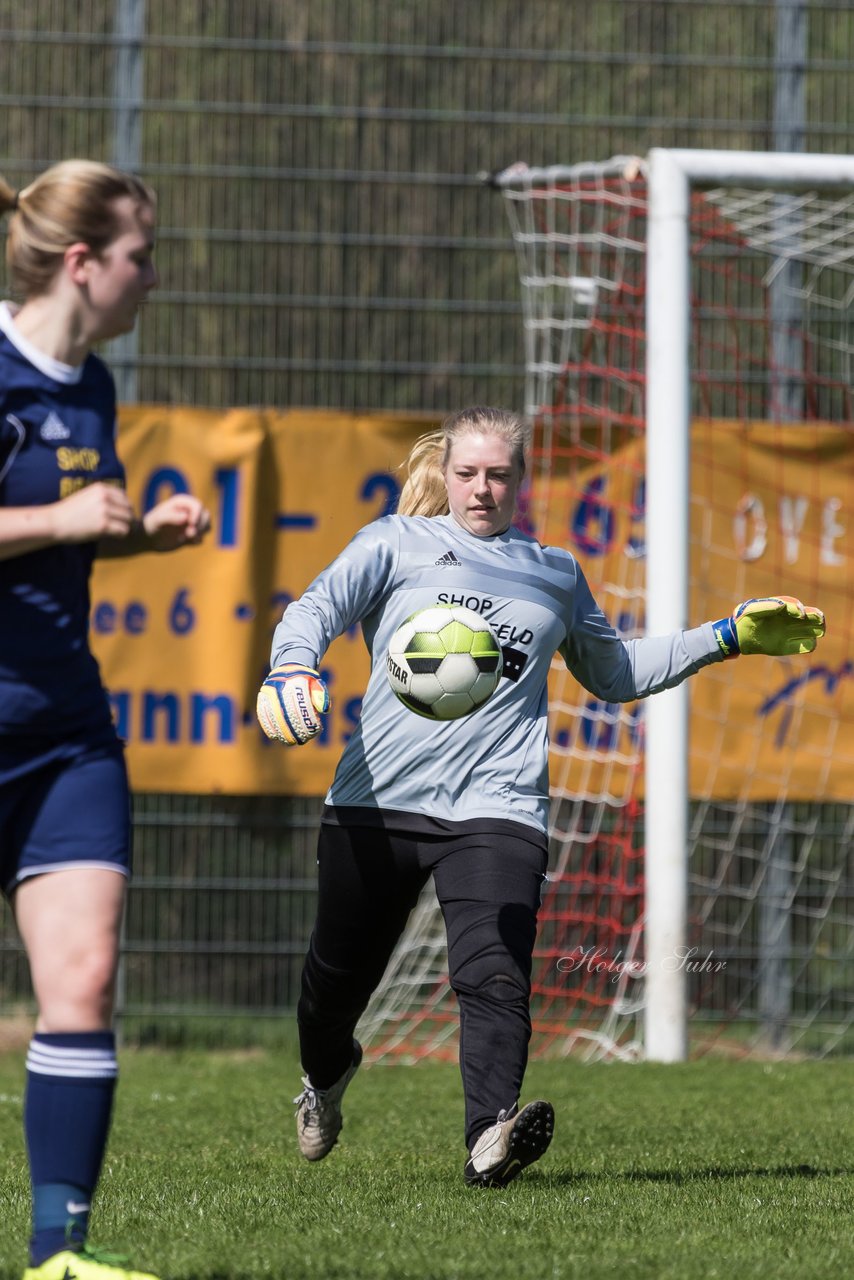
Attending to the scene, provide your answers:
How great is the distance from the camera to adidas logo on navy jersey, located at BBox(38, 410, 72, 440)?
3.15 m

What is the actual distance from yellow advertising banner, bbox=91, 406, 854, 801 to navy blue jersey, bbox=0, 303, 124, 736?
4944mm

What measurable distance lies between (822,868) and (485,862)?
4594mm

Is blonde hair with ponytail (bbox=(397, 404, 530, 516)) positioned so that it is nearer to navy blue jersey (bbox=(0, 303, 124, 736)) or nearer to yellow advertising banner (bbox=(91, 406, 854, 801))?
navy blue jersey (bbox=(0, 303, 124, 736))

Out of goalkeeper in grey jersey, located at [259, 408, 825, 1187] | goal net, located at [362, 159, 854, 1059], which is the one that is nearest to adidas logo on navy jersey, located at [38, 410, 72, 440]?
goalkeeper in grey jersey, located at [259, 408, 825, 1187]

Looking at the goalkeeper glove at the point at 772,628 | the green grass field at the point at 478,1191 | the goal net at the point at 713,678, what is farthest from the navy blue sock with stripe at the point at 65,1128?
the goal net at the point at 713,678

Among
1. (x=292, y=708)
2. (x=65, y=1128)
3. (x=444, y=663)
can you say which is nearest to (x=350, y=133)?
(x=444, y=663)

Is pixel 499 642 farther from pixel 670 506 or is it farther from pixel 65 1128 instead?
pixel 670 506

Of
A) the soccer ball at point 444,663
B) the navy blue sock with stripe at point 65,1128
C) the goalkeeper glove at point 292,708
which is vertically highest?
the soccer ball at point 444,663

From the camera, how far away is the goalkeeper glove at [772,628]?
4.49 metres

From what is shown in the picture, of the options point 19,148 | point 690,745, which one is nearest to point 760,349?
point 690,745

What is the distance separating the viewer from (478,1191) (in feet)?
14.0

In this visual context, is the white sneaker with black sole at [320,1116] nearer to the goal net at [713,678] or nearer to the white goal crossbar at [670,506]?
the white goal crossbar at [670,506]

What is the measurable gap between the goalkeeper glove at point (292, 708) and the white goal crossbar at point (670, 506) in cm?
349

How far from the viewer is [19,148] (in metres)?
8.78
